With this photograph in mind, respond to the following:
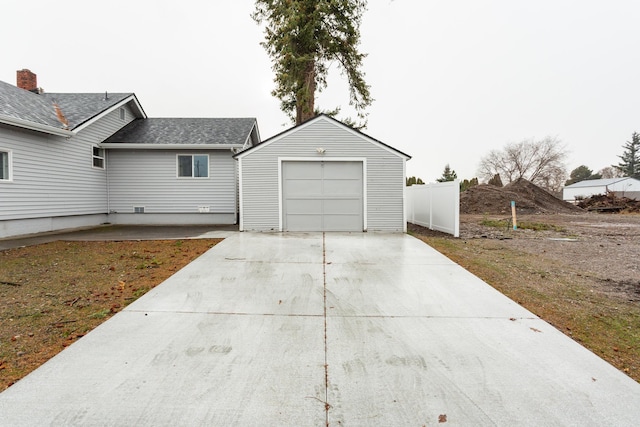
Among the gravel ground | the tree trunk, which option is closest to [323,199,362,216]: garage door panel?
the gravel ground

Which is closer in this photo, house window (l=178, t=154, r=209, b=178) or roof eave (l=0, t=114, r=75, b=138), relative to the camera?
roof eave (l=0, t=114, r=75, b=138)

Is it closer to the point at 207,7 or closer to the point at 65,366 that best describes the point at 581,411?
the point at 65,366

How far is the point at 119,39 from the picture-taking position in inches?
613

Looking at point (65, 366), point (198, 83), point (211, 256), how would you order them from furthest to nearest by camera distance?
point (198, 83), point (211, 256), point (65, 366)

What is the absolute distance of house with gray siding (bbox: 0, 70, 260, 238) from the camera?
11117mm

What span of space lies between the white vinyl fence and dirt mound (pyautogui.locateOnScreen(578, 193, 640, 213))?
22.2 metres

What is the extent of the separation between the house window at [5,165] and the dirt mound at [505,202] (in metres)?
25.2

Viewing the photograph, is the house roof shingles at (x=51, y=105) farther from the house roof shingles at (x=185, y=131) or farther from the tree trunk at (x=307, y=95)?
the tree trunk at (x=307, y=95)

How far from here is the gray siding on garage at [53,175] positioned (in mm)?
9367

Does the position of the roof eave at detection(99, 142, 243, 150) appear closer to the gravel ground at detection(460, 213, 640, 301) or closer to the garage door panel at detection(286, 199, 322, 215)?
the garage door panel at detection(286, 199, 322, 215)

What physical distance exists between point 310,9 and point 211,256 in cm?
1407

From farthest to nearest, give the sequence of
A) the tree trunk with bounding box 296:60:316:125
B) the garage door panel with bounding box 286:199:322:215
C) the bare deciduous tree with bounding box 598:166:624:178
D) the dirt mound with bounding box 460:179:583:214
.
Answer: the bare deciduous tree with bounding box 598:166:624:178
the dirt mound with bounding box 460:179:583:214
the tree trunk with bounding box 296:60:316:125
the garage door panel with bounding box 286:199:322:215

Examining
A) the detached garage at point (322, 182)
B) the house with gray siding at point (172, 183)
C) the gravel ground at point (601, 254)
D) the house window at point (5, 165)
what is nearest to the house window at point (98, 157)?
the house with gray siding at point (172, 183)

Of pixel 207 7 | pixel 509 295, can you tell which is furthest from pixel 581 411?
pixel 207 7
